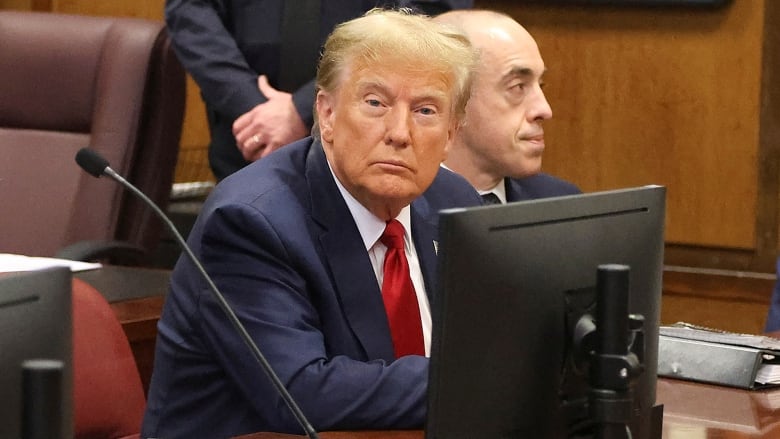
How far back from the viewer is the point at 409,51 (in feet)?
7.09

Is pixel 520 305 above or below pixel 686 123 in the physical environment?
above

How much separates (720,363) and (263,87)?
147cm

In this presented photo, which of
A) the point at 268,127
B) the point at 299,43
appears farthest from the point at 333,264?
the point at 299,43

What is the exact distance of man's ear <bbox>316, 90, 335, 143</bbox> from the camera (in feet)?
7.36

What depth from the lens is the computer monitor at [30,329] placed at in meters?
1.22

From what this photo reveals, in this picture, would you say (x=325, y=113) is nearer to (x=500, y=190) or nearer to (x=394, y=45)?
(x=394, y=45)

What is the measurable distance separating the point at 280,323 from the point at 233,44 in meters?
1.57

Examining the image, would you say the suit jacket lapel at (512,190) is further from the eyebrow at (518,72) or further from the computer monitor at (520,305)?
the computer monitor at (520,305)

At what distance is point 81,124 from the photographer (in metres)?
3.89

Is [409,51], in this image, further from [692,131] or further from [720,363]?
[692,131]

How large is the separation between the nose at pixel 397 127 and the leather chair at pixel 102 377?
0.55 meters

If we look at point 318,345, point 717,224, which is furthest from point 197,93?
point 318,345

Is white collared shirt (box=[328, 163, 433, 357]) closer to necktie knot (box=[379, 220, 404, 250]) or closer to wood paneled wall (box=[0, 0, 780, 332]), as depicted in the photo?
necktie knot (box=[379, 220, 404, 250])

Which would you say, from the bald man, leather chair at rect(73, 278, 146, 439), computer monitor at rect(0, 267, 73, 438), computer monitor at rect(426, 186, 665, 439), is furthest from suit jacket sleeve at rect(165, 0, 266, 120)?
computer monitor at rect(0, 267, 73, 438)
